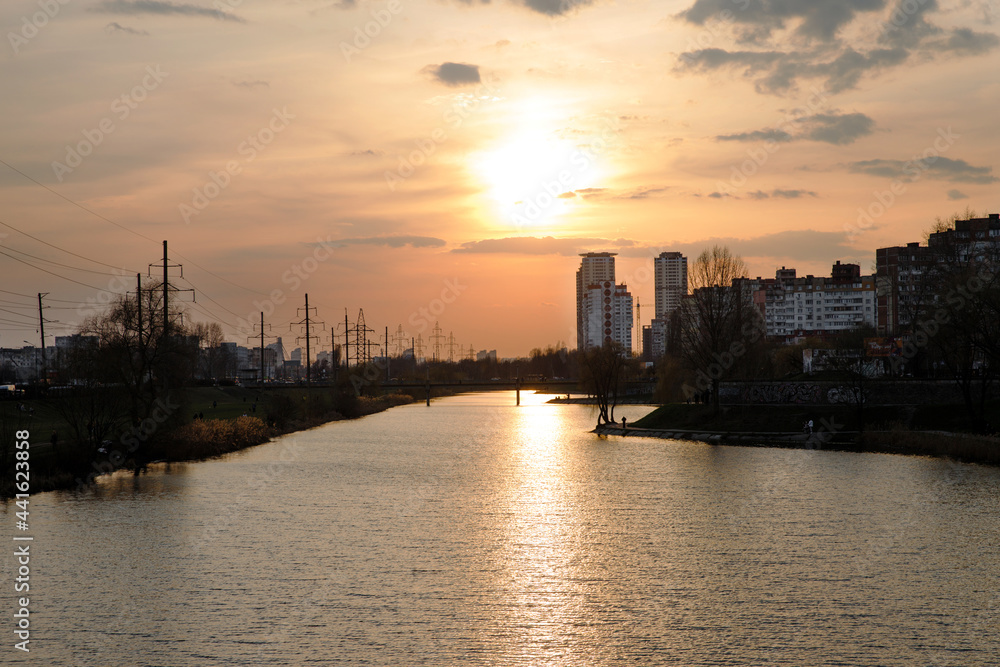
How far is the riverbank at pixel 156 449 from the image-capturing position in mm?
43156

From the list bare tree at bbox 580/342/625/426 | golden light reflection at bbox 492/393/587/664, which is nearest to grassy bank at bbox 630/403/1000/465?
bare tree at bbox 580/342/625/426

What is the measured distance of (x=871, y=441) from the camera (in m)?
61.9

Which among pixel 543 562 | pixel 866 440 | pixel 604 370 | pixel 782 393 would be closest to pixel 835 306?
pixel 604 370

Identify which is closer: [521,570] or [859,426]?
[521,570]

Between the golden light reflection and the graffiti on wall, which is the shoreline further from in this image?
the golden light reflection

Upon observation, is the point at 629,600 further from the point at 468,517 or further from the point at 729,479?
the point at 729,479

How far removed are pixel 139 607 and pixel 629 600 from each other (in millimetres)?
13085

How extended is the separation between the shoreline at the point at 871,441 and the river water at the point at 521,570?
4.27 meters

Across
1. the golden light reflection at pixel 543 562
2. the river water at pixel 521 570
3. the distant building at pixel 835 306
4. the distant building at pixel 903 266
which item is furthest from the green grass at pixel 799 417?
the distant building at pixel 835 306

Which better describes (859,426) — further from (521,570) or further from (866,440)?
(521,570)

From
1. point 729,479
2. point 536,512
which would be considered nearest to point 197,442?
point 536,512

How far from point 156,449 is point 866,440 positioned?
52.5 metres

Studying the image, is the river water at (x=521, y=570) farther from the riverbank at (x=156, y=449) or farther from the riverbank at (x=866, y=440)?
the riverbank at (x=866, y=440)

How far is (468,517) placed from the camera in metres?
34.6
